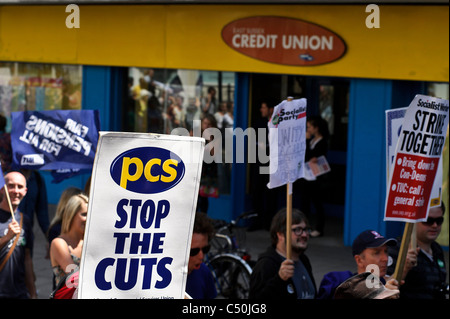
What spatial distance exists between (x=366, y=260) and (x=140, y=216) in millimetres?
1938

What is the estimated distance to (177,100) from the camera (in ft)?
46.1

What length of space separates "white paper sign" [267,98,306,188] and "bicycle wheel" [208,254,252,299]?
2883 millimetres

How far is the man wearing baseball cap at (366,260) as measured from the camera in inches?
226

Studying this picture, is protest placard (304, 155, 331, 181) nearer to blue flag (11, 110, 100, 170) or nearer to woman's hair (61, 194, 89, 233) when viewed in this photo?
blue flag (11, 110, 100, 170)

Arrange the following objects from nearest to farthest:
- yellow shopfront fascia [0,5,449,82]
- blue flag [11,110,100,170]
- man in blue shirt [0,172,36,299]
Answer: man in blue shirt [0,172,36,299]
blue flag [11,110,100,170]
yellow shopfront fascia [0,5,449,82]

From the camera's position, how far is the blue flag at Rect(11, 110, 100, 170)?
8031mm

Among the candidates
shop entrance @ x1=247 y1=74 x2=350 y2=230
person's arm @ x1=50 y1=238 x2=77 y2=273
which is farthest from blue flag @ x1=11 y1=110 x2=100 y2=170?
shop entrance @ x1=247 y1=74 x2=350 y2=230

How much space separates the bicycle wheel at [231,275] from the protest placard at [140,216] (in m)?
4.30

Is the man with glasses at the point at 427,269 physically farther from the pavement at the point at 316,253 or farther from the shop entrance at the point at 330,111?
the shop entrance at the point at 330,111

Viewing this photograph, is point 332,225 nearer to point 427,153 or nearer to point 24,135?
point 24,135

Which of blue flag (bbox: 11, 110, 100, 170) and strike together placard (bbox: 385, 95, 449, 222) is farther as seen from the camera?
blue flag (bbox: 11, 110, 100, 170)

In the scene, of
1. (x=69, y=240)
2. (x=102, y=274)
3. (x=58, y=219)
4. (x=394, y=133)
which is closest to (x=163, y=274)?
(x=102, y=274)

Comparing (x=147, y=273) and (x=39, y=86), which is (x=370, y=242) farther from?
(x=39, y=86)

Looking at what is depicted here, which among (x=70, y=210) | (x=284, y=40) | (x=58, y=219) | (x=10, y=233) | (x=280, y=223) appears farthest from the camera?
(x=284, y=40)
